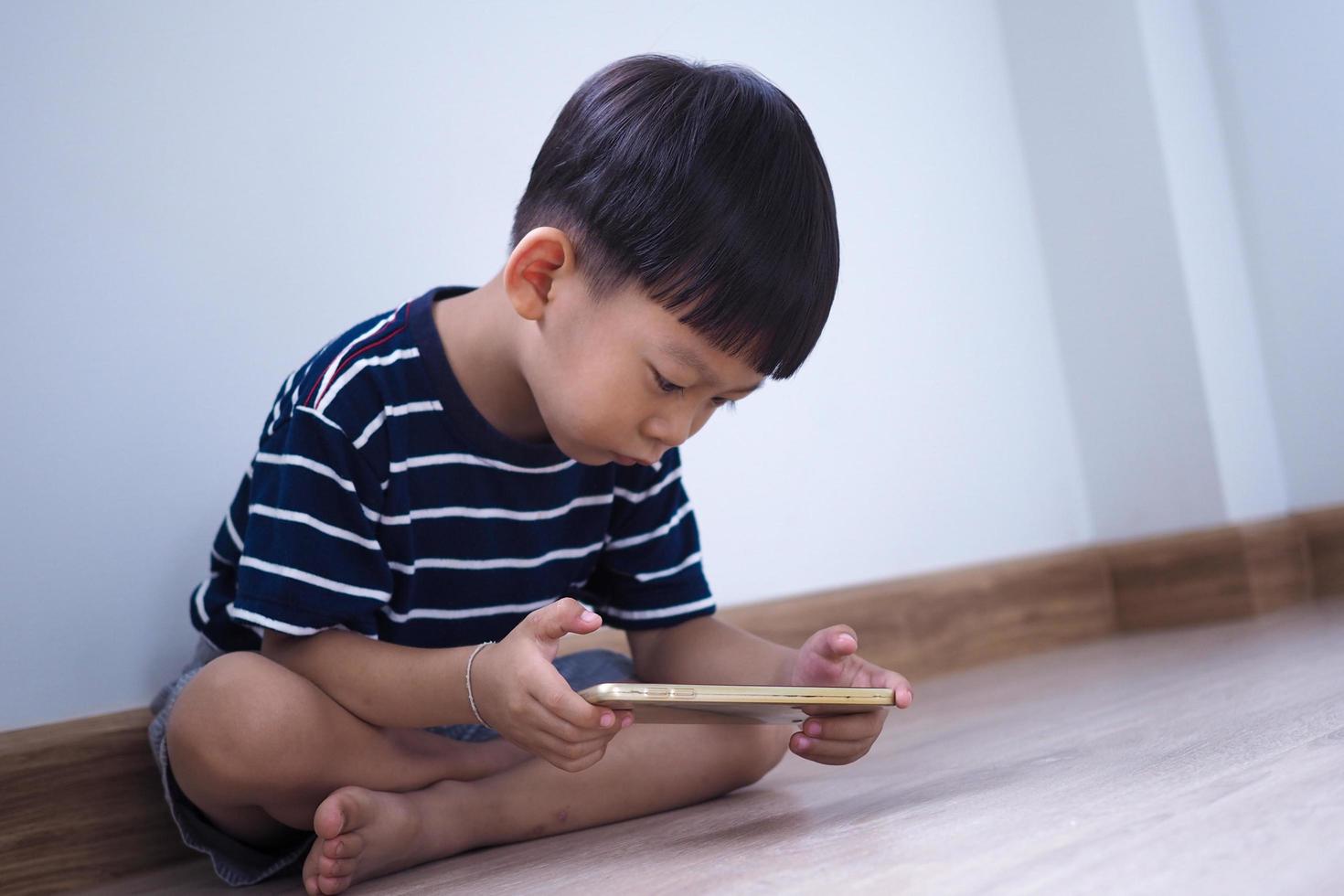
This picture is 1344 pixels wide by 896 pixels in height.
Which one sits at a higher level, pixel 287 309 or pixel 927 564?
pixel 287 309

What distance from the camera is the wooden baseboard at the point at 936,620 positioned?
2.96 feet

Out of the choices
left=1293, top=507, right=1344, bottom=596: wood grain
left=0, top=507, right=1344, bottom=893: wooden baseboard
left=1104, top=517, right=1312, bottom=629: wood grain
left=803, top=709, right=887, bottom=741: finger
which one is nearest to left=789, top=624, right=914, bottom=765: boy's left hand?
left=803, top=709, right=887, bottom=741: finger

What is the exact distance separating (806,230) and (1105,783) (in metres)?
0.36

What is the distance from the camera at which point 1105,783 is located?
65 cm

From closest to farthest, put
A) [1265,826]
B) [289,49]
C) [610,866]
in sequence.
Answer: [1265,826], [610,866], [289,49]

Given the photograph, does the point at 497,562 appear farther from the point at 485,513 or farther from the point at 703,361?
the point at 703,361

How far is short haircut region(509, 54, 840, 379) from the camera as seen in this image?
738mm

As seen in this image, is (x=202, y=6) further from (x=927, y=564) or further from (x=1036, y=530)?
(x=1036, y=530)

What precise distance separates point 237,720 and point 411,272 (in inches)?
21.4

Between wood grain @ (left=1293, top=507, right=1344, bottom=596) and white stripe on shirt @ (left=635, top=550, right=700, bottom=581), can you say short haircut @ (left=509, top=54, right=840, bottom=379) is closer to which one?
white stripe on shirt @ (left=635, top=550, right=700, bottom=581)

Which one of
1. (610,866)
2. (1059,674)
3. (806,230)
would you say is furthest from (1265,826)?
(1059,674)

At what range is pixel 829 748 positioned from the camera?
2.56 feet

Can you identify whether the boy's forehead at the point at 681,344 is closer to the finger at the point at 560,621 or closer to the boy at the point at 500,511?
the boy at the point at 500,511

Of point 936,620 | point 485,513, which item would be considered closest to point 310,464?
point 485,513
